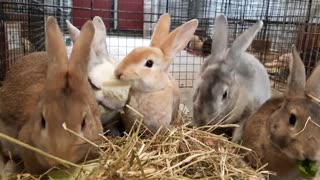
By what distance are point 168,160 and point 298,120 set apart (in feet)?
1.98

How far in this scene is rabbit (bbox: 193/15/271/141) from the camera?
7.30ft

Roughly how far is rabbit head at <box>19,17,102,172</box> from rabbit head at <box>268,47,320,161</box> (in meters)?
0.85

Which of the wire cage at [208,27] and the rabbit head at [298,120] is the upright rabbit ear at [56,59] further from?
the wire cage at [208,27]

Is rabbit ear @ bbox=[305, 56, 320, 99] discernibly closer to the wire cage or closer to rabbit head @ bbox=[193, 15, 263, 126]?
rabbit head @ bbox=[193, 15, 263, 126]

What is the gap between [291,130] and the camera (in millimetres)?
1579

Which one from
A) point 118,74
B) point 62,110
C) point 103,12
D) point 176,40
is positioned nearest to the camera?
point 62,110

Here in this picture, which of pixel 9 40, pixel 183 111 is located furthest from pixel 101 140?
pixel 9 40

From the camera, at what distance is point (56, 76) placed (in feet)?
4.04

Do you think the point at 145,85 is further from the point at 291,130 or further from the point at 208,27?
the point at 208,27

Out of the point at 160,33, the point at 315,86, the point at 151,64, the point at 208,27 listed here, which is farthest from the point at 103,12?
the point at 315,86

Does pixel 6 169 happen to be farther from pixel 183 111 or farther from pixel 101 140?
pixel 183 111

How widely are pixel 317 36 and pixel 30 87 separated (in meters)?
3.06

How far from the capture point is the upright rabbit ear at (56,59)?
123 centimetres

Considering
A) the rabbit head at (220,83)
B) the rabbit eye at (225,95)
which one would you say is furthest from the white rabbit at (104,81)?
the rabbit eye at (225,95)
